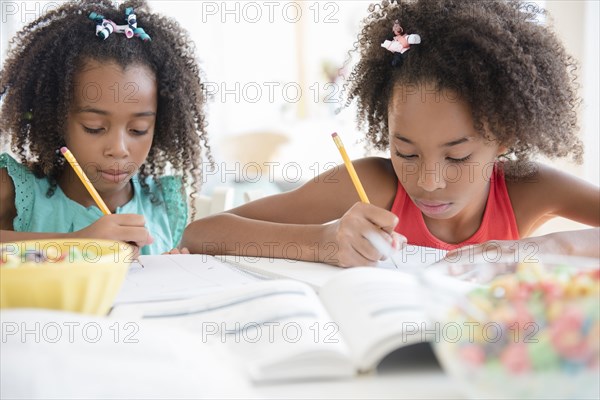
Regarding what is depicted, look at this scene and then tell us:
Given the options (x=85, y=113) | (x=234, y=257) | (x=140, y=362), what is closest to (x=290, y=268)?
(x=234, y=257)

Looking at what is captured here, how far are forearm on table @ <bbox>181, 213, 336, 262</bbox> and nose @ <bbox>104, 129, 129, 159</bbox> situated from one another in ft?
0.70

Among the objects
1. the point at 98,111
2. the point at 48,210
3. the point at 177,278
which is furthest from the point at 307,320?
the point at 48,210

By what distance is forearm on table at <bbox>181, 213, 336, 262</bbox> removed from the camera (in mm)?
1013

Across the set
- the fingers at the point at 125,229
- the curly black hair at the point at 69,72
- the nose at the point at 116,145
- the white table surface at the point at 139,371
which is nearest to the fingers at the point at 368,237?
the fingers at the point at 125,229

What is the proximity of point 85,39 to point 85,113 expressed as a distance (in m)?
0.16

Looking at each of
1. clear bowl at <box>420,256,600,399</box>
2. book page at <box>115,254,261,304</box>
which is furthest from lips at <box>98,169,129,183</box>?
clear bowl at <box>420,256,600,399</box>

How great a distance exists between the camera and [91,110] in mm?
1277

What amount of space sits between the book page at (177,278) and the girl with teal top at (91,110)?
0.35m

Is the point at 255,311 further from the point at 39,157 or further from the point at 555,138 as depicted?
the point at 39,157

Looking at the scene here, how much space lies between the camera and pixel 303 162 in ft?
11.8

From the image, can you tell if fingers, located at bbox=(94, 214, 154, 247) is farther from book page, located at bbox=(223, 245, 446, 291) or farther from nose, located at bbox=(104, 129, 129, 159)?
nose, located at bbox=(104, 129, 129, 159)

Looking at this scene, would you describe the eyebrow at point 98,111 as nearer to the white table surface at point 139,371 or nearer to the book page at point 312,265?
the book page at point 312,265

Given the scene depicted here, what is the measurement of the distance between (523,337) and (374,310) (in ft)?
0.54

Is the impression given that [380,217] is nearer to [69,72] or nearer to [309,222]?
[309,222]
